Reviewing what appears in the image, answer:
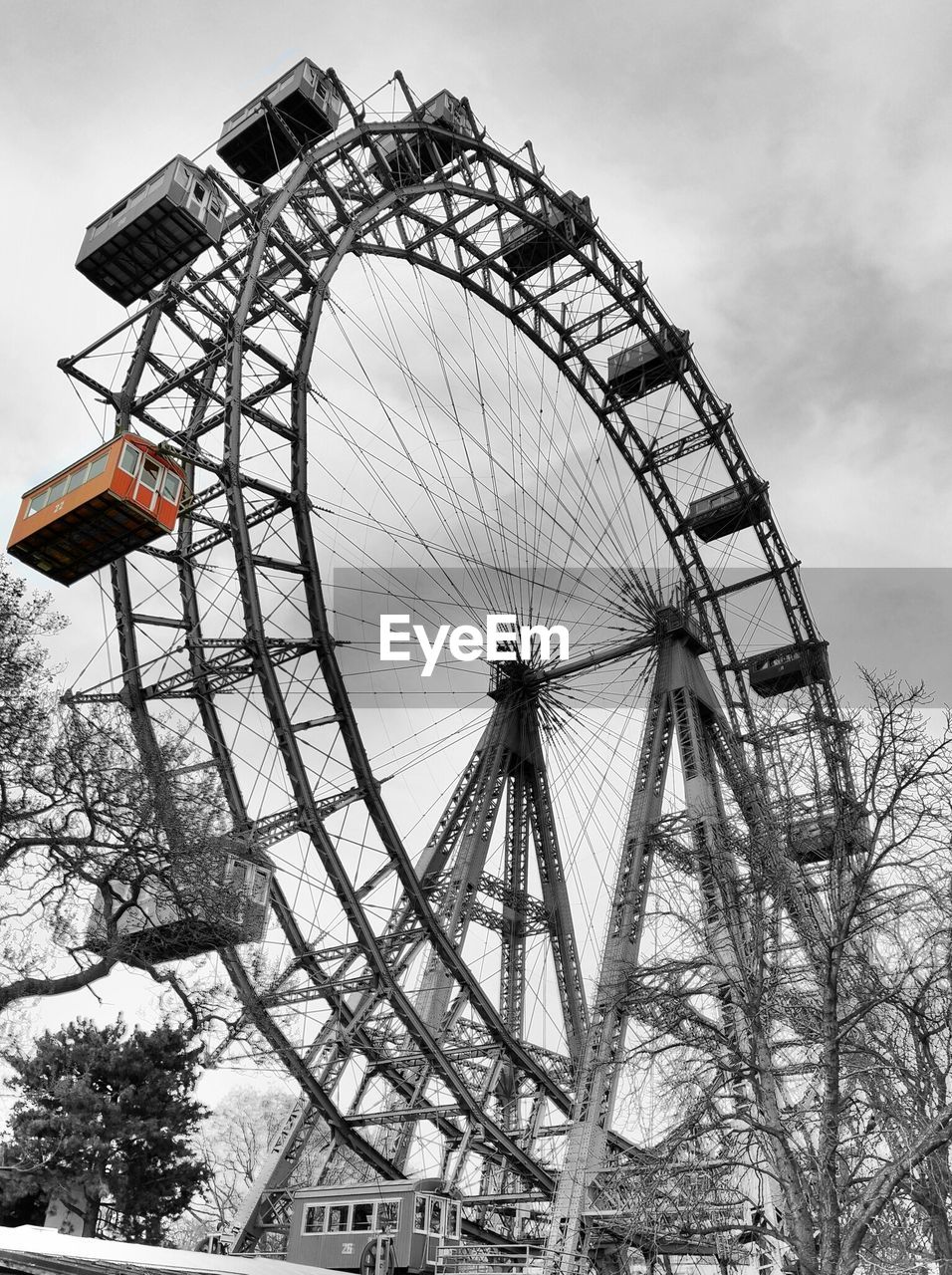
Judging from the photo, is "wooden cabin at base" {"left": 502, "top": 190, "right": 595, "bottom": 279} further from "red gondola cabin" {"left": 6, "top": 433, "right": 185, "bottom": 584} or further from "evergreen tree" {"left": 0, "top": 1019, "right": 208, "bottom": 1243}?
"evergreen tree" {"left": 0, "top": 1019, "right": 208, "bottom": 1243}

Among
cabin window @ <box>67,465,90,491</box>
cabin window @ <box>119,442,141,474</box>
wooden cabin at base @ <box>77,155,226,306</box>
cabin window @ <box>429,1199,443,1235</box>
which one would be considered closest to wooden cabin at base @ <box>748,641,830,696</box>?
cabin window @ <box>429,1199,443,1235</box>

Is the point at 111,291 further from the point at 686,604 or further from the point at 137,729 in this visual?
the point at 686,604

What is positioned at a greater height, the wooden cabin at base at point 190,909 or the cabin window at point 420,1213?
the wooden cabin at base at point 190,909

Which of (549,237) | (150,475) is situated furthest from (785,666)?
(150,475)

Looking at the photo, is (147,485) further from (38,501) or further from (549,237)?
(549,237)

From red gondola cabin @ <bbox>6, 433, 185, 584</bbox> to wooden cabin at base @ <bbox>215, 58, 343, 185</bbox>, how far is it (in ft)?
26.2

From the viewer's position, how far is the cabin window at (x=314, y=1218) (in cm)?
1883

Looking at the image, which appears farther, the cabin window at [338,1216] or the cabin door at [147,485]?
the cabin window at [338,1216]

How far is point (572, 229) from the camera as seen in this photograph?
29656 mm

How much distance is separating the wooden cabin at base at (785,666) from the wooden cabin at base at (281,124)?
1956 centimetres

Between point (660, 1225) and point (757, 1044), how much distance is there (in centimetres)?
369

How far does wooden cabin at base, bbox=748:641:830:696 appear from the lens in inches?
1316

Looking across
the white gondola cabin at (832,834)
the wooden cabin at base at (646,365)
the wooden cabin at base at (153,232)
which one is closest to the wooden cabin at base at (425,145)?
the wooden cabin at base at (153,232)

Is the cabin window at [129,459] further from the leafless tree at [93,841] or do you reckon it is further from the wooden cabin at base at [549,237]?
the wooden cabin at base at [549,237]
